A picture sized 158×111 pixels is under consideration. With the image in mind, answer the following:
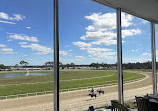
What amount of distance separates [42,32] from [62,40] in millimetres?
254

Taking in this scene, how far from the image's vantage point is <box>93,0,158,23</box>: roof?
6.24 feet

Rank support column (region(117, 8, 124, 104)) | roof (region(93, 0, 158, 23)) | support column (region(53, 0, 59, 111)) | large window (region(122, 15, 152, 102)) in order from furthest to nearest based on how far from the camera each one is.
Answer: large window (region(122, 15, 152, 102)) < support column (region(117, 8, 124, 104)) < roof (region(93, 0, 158, 23)) < support column (region(53, 0, 59, 111))

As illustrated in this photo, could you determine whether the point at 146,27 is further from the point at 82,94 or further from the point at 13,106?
the point at 13,106

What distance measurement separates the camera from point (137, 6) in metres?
2.04

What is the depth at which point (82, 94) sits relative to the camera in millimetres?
1887

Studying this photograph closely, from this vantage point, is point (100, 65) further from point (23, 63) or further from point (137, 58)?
point (23, 63)

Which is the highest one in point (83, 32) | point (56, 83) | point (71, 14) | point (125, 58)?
point (71, 14)

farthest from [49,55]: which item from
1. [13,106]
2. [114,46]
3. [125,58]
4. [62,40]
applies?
[125,58]

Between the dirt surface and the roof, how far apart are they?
41.1 inches

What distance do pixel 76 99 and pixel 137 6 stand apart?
1643 millimetres

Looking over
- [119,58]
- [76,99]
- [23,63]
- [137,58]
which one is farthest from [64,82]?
[137,58]

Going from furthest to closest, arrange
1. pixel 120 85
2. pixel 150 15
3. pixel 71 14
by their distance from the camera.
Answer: pixel 150 15
pixel 120 85
pixel 71 14

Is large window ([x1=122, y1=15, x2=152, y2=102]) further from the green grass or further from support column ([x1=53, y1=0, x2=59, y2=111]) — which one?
support column ([x1=53, y1=0, x2=59, y2=111])

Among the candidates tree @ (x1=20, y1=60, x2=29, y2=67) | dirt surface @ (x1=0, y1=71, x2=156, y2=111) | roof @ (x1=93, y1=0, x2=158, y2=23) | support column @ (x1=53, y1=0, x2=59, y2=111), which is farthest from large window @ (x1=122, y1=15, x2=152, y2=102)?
tree @ (x1=20, y1=60, x2=29, y2=67)
